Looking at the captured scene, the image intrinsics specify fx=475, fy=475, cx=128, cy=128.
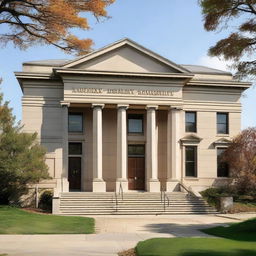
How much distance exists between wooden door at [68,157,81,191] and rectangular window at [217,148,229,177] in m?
11.4

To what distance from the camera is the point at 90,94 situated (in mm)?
35812

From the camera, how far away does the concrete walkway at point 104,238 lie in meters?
14.7

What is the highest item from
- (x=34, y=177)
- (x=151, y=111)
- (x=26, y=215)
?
(x=151, y=111)

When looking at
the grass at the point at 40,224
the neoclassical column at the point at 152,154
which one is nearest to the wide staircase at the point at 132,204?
the neoclassical column at the point at 152,154

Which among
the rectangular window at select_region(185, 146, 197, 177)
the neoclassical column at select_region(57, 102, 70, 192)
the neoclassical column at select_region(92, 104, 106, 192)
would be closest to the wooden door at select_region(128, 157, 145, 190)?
the rectangular window at select_region(185, 146, 197, 177)

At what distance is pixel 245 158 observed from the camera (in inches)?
1412

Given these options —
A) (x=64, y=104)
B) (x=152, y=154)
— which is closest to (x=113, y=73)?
(x=64, y=104)

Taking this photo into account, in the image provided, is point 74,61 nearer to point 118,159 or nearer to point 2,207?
point 118,159

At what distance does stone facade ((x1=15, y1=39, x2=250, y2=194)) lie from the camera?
117 feet

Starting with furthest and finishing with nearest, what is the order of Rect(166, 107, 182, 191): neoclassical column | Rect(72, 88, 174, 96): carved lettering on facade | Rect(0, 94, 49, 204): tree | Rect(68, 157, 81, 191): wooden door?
Rect(68, 157, 81, 191): wooden door, Rect(166, 107, 182, 191): neoclassical column, Rect(72, 88, 174, 96): carved lettering on facade, Rect(0, 94, 49, 204): tree

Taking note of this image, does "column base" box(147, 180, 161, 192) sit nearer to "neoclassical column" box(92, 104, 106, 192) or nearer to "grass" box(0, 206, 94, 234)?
"neoclassical column" box(92, 104, 106, 192)

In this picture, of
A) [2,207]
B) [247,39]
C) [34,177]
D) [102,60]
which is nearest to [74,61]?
[102,60]

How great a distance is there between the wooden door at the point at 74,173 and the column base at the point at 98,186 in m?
3.13

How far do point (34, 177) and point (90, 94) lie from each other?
324 inches
